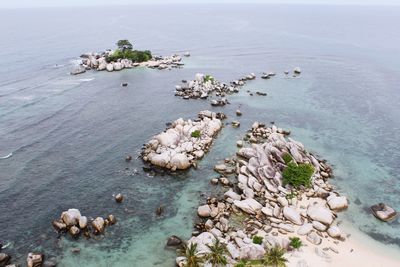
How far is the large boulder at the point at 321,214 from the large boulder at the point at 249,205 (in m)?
7.73

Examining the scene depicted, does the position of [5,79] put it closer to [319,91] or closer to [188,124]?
[188,124]

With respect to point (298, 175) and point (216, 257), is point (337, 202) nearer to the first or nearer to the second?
point (298, 175)

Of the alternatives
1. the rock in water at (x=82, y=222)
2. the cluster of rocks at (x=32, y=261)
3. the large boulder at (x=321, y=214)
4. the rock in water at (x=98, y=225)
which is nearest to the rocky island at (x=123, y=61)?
the rock in water at (x=82, y=222)

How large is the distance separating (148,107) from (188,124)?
844 inches

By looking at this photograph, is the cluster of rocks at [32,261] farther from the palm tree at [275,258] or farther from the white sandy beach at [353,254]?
the white sandy beach at [353,254]

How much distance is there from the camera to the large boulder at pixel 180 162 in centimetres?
6550

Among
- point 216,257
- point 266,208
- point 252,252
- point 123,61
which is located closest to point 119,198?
point 216,257

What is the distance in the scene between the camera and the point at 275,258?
40.7 metres

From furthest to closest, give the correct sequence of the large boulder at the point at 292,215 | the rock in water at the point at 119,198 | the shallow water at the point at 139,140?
the rock in water at the point at 119,198
the large boulder at the point at 292,215
the shallow water at the point at 139,140

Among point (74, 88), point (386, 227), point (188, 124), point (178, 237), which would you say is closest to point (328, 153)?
point (386, 227)

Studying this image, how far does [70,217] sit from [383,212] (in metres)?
49.0

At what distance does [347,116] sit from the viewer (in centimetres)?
9375

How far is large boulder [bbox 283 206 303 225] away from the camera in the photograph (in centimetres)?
5059

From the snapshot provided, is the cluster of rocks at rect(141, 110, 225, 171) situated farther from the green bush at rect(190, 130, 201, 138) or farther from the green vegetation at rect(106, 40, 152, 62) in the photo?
the green vegetation at rect(106, 40, 152, 62)
